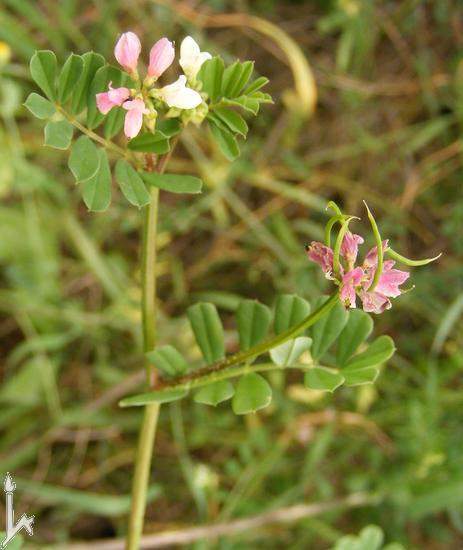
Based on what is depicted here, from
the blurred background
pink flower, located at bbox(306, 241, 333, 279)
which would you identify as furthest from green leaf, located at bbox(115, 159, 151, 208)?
the blurred background

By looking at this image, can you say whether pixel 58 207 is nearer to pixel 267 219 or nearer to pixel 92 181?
pixel 267 219

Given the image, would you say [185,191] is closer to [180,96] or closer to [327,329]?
[180,96]

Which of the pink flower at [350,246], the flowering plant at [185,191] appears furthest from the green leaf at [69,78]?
the pink flower at [350,246]

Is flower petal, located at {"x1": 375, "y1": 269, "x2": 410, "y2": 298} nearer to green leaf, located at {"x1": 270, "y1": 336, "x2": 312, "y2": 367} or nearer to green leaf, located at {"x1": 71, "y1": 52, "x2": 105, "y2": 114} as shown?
green leaf, located at {"x1": 270, "y1": 336, "x2": 312, "y2": 367}

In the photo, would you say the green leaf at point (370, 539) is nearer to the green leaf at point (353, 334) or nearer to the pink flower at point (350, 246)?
the green leaf at point (353, 334)

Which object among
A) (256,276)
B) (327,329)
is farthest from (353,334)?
(256,276)
